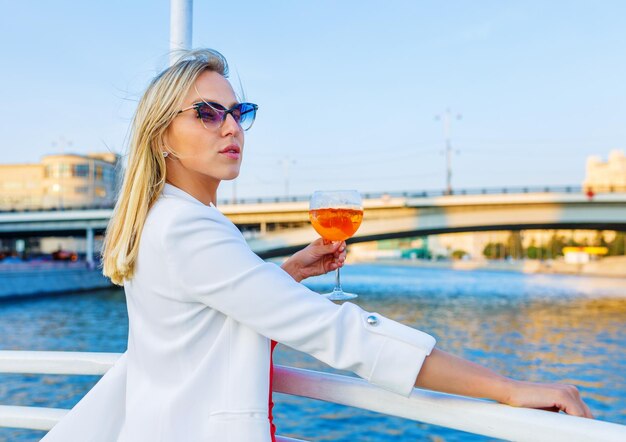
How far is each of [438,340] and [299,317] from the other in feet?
51.1

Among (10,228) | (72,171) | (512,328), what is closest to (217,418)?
(512,328)

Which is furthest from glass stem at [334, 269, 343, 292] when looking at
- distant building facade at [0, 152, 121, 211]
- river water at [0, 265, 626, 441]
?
distant building facade at [0, 152, 121, 211]

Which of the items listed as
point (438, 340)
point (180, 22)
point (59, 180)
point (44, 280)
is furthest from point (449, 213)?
point (59, 180)

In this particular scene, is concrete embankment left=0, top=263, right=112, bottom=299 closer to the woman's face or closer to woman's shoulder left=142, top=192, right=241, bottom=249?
the woman's face

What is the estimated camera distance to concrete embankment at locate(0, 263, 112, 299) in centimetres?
2574

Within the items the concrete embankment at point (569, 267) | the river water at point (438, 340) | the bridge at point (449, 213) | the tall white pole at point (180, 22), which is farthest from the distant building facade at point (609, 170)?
the tall white pole at point (180, 22)

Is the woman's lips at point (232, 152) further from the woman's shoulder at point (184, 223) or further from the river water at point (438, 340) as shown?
the river water at point (438, 340)

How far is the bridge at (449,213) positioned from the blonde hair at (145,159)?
28507 millimetres

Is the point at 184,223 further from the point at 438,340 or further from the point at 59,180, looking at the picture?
the point at 59,180

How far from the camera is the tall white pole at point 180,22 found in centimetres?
251

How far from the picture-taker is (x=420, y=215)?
1215 inches

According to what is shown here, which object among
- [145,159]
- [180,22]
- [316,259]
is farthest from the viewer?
[180,22]

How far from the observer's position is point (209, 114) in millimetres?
1407

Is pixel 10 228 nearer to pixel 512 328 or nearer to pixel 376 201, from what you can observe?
pixel 376 201
